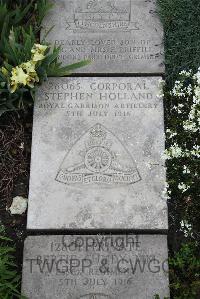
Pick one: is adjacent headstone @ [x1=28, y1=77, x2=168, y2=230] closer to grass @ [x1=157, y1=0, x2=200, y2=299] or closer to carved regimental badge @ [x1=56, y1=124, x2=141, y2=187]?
carved regimental badge @ [x1=56, y1=124, x2=141, y2=187]

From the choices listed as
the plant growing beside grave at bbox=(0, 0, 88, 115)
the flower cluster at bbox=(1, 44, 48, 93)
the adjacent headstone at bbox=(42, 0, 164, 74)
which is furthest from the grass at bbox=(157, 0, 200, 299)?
the flower cluster at bbox=(1, 44, 48, 93)

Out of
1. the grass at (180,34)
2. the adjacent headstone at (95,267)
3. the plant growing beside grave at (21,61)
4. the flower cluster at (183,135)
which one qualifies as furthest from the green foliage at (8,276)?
the grass at (180,34)

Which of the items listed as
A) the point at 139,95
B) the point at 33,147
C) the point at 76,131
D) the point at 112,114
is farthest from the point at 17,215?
the point at 139,95

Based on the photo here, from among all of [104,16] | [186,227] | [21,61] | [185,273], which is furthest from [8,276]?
[104,16]

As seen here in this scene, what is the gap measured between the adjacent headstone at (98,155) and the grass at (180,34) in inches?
9.8

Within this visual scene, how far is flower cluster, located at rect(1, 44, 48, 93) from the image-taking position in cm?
403

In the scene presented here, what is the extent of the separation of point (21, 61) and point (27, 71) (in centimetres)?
12

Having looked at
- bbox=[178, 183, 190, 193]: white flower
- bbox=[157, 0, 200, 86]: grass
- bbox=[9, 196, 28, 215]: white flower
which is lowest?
bbox=[9, 196, 28, 215]: white flower

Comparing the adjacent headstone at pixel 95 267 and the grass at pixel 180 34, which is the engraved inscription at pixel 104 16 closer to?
the grass at pixel 180 34

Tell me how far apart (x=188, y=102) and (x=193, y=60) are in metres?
0.37

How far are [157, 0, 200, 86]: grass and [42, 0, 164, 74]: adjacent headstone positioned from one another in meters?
0.07

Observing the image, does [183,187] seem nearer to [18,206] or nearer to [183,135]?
[183,135]

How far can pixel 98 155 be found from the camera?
4035 mm

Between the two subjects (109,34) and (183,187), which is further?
(109,34)
